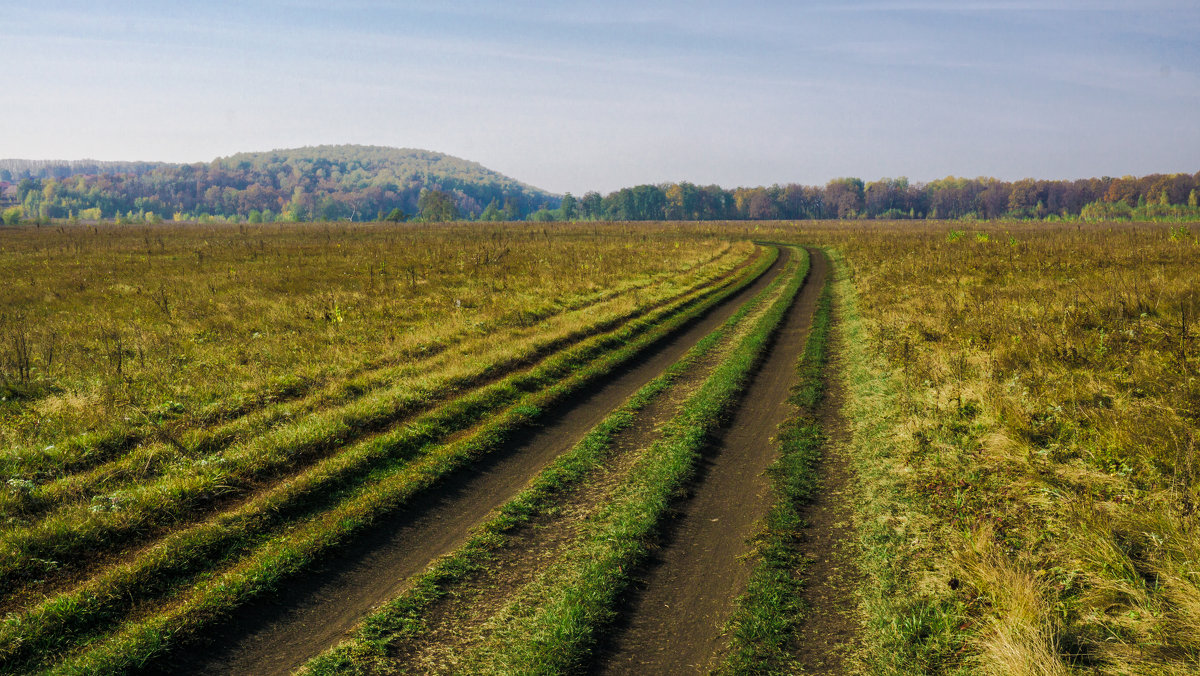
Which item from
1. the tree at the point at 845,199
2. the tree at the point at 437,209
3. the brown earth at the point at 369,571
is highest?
the tree at the point at 845,199

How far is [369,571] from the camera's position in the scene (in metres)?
5.66

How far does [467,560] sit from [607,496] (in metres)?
2.08

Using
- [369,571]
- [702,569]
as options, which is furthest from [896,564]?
[369,571]

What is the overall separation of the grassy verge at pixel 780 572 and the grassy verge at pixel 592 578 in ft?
3.84

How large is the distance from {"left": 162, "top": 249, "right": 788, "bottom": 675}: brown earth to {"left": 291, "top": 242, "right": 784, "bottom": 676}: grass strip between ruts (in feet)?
0.59

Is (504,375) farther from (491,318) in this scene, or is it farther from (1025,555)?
(1025,555)

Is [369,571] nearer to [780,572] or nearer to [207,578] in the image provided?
[207,578]

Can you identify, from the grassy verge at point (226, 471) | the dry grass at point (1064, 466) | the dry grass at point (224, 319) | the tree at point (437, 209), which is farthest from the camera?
the tree at point (437, 209)

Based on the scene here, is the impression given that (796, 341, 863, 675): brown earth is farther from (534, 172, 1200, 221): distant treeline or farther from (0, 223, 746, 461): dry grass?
(534, 172, 1200, 221): distant treeline

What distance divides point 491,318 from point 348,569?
12.3 m

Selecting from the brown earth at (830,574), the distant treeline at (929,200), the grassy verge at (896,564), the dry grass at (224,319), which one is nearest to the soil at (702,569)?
the brown earth at (830,574)

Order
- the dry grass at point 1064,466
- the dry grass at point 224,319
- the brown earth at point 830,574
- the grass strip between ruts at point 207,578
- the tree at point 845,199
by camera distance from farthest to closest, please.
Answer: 1. the tree at point 845,199
2. the dry grass at point 224,319
3. the brown earth at point 830,574
4. the grass strip between ruts at point 207,578
5. the dry grass at point 1064,466

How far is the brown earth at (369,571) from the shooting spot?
4527mm

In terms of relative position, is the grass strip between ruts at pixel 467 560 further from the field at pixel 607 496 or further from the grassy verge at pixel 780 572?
the grassy verge at pixel 780 572
